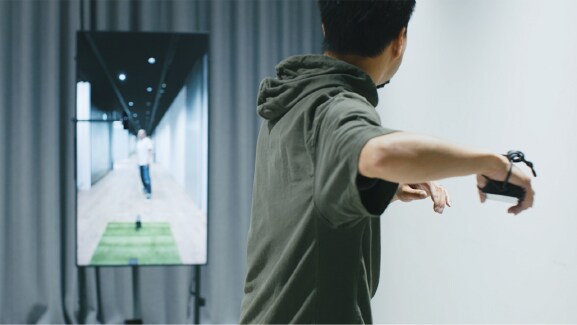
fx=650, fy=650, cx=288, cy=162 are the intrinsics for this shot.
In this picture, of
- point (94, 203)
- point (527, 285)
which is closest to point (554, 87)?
point (527, 285)

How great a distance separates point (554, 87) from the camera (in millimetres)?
1618

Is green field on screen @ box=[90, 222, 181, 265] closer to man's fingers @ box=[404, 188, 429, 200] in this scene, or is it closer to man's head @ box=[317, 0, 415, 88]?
man's fingers @ box=[404, 188, 429, 200]

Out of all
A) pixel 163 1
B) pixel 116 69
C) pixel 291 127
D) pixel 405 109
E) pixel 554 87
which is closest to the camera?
pixel 291 127

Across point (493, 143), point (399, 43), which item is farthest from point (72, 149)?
point (399, 43)

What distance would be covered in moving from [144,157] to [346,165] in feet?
8.94

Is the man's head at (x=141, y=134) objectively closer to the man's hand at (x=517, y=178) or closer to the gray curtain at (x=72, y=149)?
the gray curtain at (x=72, y=149)

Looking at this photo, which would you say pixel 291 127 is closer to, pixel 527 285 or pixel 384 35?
pixel 384 35

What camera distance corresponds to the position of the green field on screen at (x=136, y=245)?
3.22m

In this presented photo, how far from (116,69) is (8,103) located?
0.65m

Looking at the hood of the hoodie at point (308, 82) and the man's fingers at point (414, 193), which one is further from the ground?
the hood of the hoodie at point (308, 82)

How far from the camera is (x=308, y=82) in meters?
0.85

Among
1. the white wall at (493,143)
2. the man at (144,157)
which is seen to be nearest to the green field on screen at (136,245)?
the man at (144,157)

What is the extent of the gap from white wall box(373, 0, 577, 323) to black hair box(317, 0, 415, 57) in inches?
34.3

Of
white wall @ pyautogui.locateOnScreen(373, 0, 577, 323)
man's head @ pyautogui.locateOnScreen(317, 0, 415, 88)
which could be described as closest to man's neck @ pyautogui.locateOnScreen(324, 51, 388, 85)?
man's head @ pyautogui.locateOnScreen(317, 0, 415, 88)
